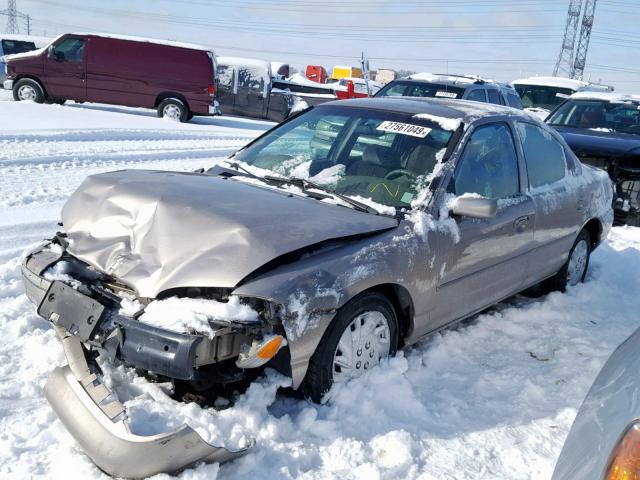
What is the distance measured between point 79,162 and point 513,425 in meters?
7.19

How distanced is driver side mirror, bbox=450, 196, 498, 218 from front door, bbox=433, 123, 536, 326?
0.14m

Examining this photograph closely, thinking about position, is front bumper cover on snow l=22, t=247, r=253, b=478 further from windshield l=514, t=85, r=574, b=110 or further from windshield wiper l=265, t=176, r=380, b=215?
windshield l=514, t=85, r=574, b=110

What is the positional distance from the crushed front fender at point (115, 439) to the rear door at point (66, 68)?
14.3 m

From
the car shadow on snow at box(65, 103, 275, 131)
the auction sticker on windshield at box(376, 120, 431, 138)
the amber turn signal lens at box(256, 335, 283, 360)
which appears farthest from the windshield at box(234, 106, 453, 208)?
the car shadow on snow at box(65, 103, 275, 131)

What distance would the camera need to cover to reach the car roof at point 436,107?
4.20 meters

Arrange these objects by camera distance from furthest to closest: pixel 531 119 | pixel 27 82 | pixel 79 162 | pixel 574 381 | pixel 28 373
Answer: pixel 27 82
pixel 79 162
pixel 531 119
pixel 574 381
pixel 28 373

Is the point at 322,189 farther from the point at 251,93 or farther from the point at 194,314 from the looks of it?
the point at 251,93

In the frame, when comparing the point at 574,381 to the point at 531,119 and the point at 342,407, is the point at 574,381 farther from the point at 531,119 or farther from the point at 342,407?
the point at 531,119

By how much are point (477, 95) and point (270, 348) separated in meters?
8.73

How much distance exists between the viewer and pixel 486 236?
400 cm

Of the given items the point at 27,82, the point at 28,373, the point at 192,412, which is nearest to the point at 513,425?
the point at 192,412

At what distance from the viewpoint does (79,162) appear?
28.3 ft

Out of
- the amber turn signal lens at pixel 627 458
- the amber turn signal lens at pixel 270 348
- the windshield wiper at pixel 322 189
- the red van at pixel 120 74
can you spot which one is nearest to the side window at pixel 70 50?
the red van at pixel 120 74

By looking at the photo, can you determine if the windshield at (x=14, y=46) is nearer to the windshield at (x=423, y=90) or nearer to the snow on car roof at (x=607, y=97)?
the windshield at (x=423, y=90)
